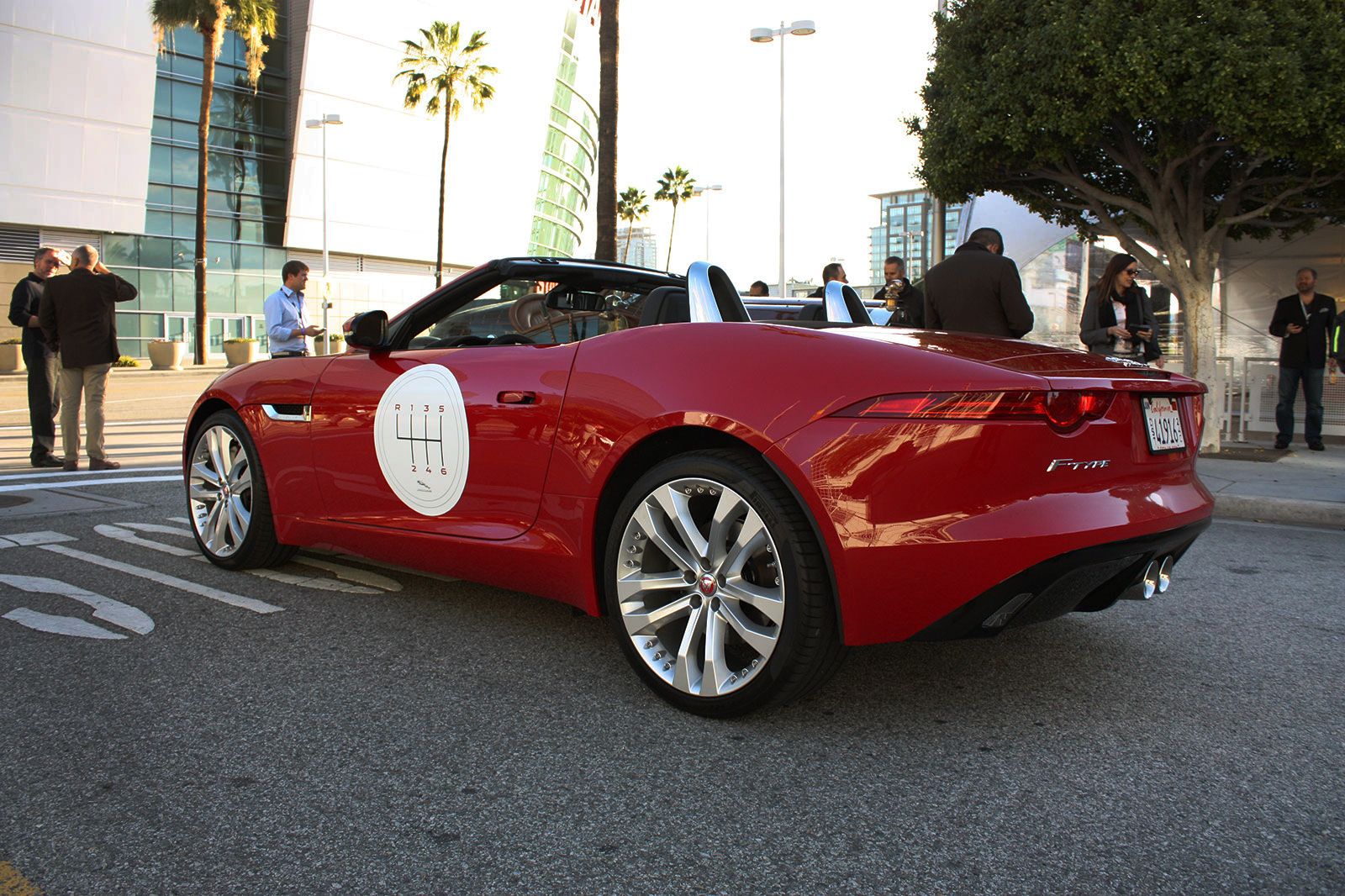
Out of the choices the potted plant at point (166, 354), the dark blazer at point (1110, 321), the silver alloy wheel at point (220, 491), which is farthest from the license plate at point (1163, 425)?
the potted plant at point (166, 354)

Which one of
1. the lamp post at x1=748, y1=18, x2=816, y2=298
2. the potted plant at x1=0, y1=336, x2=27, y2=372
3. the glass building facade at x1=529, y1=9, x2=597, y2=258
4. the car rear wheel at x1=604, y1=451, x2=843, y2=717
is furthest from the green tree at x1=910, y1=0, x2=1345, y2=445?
the glass building facade at x1=529, y1=9, x2=597, y2=258

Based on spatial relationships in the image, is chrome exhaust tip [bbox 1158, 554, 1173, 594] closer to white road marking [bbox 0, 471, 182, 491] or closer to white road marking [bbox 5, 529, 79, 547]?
white road marking [bbox 5, 529, 79, 547]

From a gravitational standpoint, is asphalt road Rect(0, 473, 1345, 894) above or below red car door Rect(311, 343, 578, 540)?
below

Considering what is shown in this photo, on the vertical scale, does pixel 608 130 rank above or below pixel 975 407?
above

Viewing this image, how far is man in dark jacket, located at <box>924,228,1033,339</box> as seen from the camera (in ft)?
23.2

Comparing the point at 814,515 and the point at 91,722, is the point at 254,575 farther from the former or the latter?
the point at 814,515

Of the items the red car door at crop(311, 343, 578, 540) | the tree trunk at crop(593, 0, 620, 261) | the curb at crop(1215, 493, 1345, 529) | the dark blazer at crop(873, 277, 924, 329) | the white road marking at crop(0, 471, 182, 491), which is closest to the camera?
the red car door at crop(311, 343, 578, 540)

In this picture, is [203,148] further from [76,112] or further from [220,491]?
[220,491]

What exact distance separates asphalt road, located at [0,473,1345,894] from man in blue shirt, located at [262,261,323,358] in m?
4.83

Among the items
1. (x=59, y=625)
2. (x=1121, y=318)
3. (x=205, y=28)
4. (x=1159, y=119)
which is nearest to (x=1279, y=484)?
(x=1121, y=318)

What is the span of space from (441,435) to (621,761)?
1.46 meters

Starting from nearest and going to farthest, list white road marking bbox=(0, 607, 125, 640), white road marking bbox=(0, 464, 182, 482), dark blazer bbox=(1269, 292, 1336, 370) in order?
white road marking bbox=(0, 607, 125, 640), white road marking bbox=(0, 464, 182, 482), dark blazer bbox=(1269, 292, 1336, 370)

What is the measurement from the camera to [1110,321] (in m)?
8.92

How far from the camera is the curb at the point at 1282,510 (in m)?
7.04
